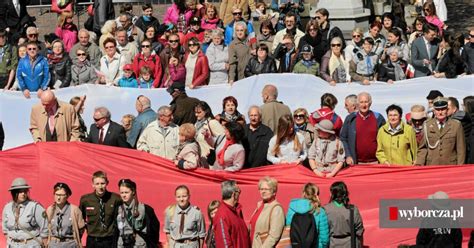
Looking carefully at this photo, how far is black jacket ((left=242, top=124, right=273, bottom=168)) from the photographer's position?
84.4 feet

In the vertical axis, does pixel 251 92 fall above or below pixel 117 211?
above

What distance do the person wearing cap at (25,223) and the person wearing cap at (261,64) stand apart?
20.6 feet

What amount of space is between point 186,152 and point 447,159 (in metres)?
3.34

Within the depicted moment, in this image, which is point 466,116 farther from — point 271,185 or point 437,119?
point 271,185

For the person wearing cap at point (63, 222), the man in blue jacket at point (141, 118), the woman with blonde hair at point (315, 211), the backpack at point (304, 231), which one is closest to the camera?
the backpack at point (304, 231)

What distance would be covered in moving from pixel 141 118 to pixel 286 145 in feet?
9.09

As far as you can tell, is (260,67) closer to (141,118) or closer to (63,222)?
(141,118)

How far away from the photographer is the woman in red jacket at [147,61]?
98.7 ft

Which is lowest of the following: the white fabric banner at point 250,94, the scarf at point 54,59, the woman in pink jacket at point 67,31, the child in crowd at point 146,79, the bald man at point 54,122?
the bald man at point 54,122

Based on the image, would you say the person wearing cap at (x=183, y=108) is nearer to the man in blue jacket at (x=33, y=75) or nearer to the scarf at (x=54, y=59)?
the man in blue jacket at (x=33, y=75)

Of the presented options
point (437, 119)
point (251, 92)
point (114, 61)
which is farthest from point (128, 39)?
point (437, 119)

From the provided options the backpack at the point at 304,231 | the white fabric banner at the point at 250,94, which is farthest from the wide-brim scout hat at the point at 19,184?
the white fabric banner at the point at 250,94

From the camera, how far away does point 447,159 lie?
2538cm

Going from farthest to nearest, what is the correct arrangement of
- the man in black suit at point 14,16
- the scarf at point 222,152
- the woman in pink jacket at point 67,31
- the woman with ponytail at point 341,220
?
the man in black suit at point 14,16 < the woman in pink jacket at point 67,31 < the scarf at point 222,152 < the woman with ponytail at point 341,220
